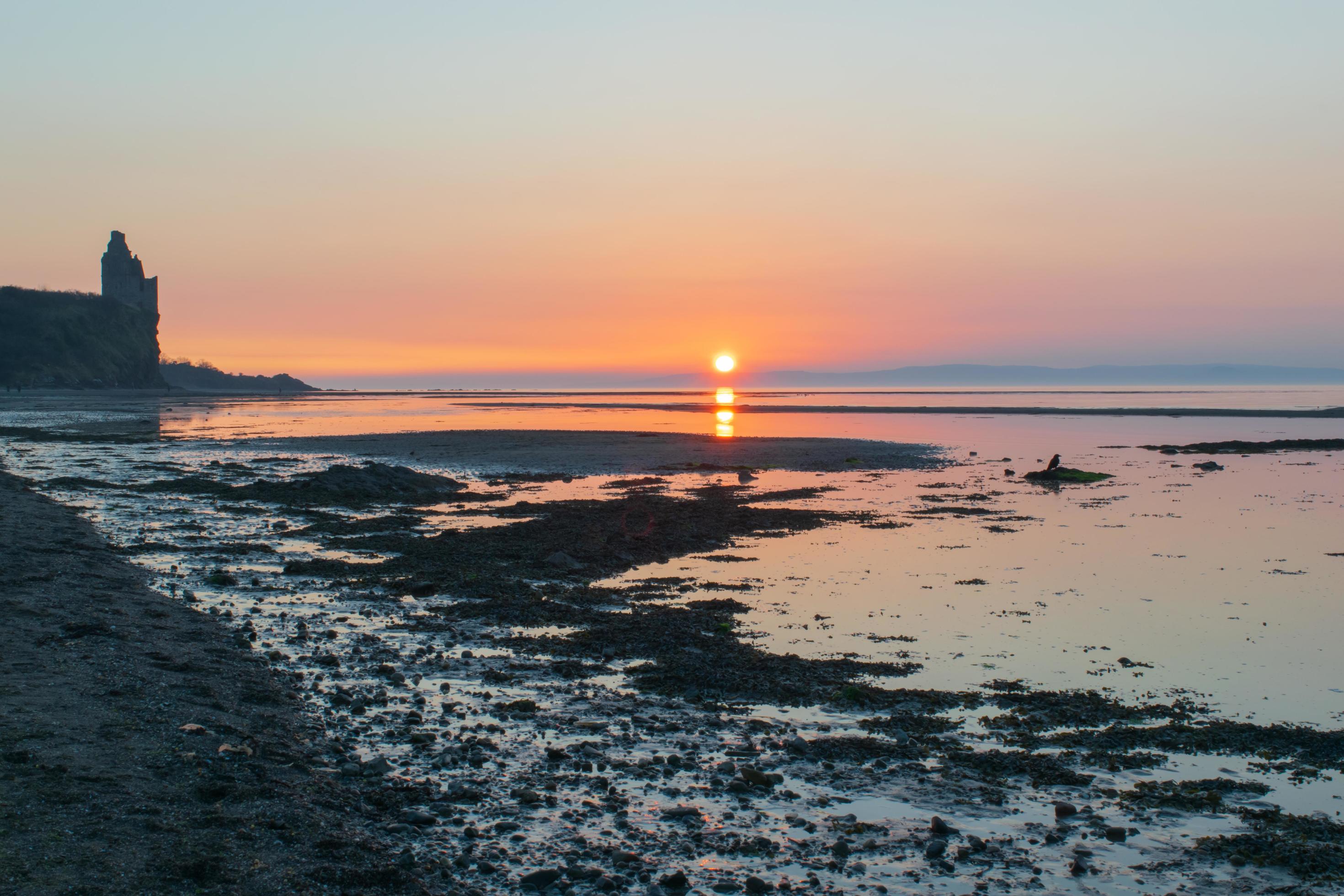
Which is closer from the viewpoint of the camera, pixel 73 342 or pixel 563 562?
pixel 563 562

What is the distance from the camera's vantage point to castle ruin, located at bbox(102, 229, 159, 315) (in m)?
157

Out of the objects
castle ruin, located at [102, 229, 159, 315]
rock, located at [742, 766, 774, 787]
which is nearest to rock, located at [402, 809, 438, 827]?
rock, located at [742, 766, 774, 787]

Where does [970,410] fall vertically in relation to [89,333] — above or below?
below

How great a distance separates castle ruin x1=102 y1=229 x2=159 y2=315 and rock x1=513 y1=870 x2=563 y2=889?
17761cm

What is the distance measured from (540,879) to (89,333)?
15745 centimetres

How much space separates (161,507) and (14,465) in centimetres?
1276

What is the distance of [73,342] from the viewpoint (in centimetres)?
13225

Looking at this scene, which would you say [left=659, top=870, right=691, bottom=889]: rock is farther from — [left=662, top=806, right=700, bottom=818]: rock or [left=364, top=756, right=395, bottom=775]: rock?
[left=364, top=756, right=395, bottom=775]: rock

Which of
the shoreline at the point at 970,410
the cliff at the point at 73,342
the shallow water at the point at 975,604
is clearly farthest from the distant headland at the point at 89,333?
the shallow water at the point at 975,604

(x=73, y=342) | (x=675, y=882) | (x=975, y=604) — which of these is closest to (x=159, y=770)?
(x=675, y=882)

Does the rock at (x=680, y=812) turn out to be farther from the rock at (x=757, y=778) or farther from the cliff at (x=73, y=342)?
the cliff at (x=73, y=342)

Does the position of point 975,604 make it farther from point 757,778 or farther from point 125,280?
point 125,280

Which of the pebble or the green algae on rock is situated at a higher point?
the green algae on rock

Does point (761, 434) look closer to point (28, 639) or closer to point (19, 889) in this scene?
point (28, 639)
